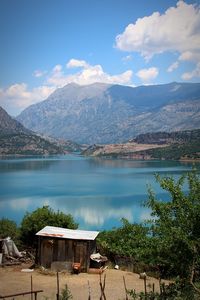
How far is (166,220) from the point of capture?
36.2 feet

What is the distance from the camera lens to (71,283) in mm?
23359

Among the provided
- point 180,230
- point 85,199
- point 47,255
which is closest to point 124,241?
point 47,255

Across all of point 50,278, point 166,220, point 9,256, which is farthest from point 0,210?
Result: point 166,220

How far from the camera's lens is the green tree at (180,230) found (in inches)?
398

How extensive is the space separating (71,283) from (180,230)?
1507 centimetres

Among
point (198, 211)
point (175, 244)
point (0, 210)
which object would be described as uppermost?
point (198, 211)

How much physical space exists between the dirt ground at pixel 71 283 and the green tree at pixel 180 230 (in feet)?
35.2

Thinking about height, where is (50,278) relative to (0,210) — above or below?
above

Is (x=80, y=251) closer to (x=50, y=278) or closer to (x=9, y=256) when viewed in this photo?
(x=50, y=278)

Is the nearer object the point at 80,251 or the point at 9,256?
the point at 80,251

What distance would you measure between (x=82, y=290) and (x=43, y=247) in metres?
5.47

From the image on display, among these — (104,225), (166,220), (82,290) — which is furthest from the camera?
(104,225)

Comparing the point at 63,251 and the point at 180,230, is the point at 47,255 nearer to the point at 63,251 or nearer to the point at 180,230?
the point at 63,251

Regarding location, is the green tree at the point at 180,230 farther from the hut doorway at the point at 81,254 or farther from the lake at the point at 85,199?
the lake at the point at 85,199
